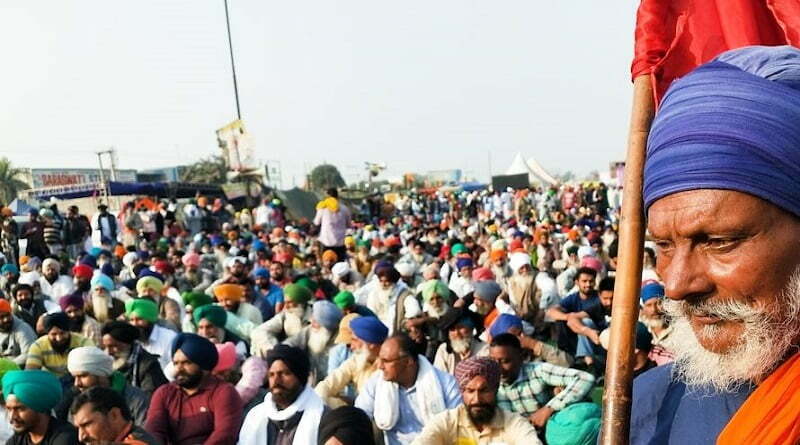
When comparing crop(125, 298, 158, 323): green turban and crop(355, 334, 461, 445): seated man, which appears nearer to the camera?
crop(355, 334, 461, 445): seated man

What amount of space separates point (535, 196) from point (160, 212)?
14.1m

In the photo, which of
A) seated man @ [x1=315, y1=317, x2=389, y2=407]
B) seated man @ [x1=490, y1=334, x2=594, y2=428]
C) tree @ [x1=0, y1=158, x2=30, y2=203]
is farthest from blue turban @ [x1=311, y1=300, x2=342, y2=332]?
tree @ [x1=0, y1=158, x2=30, y2=203]

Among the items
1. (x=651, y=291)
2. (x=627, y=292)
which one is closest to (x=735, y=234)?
(x=627, y=292)

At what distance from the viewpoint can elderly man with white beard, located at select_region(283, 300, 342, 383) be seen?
6.55 meters

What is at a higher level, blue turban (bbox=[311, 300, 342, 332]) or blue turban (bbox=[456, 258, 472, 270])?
blue turban (bbox=[311, 300, 342, 332])

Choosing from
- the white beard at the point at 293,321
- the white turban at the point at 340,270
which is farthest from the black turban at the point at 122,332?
the white turban at the point at 340,270

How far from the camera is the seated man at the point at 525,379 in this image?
4.77 metres

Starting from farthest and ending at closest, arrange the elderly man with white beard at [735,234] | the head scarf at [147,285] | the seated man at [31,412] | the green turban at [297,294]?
the head scarf at [147,285] → the green turban at [297,294] → the seated man at [31,412] → the elderly man with white beard at [735,234]

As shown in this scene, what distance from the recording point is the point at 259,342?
6.85 m

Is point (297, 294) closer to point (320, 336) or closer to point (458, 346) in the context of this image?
point (320, 336)

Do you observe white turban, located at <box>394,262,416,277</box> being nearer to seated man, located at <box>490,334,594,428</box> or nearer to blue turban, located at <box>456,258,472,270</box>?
blue turban, located at <box>456,258,472,270</box>

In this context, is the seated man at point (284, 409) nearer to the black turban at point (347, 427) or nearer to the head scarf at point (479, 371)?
the black turban at point (347, 427)

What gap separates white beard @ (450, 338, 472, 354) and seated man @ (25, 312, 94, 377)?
3.02 metres

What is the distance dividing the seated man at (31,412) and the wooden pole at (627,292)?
377cm
